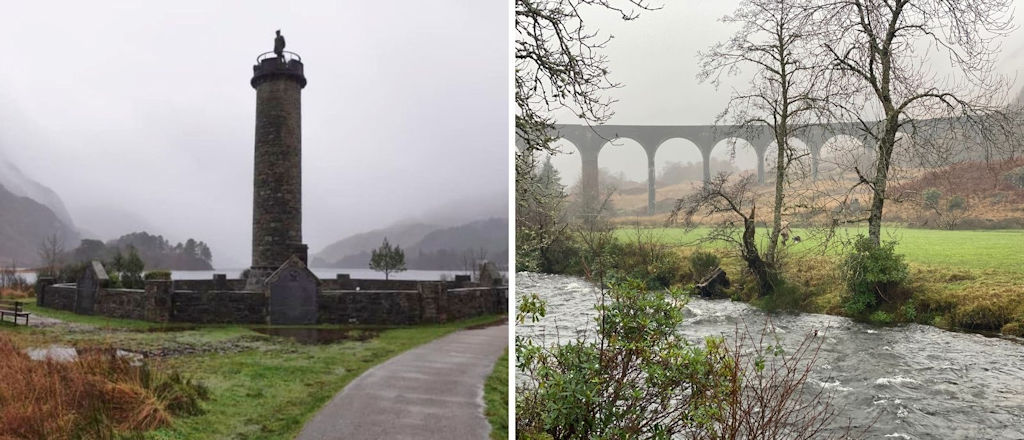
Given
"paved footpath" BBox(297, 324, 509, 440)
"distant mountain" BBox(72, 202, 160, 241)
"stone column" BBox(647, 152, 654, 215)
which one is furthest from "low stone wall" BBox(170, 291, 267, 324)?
"stone column" BBox(647, 152, 654, 215)

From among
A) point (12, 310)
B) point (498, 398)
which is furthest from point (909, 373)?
point (12, 310)

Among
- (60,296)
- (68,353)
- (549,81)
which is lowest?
(68,353)

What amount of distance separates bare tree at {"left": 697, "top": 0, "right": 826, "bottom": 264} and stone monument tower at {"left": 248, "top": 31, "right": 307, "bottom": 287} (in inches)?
81.3

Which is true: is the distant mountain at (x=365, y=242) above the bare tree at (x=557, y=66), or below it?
below

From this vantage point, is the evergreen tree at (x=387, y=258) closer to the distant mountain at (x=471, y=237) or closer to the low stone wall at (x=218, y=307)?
the distant mountain at (x=471, y=237)

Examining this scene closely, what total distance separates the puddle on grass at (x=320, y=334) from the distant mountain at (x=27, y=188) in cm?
104

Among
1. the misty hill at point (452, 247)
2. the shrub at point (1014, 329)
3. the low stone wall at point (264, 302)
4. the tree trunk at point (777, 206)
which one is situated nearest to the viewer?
the shrub at point (1014, 329)

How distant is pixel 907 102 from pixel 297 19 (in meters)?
3.00

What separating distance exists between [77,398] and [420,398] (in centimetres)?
147

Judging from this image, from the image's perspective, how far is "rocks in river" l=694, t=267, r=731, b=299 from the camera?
10.5 ft

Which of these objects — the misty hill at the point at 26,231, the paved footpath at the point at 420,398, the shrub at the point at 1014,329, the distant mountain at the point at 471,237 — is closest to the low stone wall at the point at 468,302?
the paved footpath at the point at 420,398

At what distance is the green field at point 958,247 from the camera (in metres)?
2.71

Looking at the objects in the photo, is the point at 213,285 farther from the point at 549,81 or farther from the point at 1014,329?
the point at 1014,329

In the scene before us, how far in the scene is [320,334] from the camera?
3271 mm
